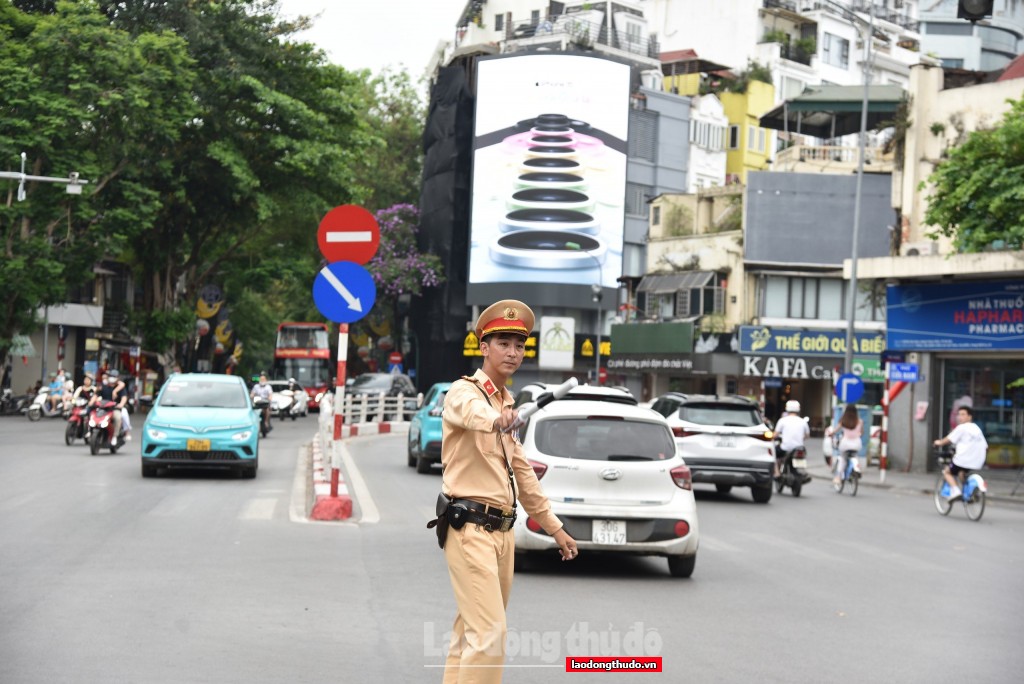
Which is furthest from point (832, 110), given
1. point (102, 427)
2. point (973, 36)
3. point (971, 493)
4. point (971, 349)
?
point (973, 36)

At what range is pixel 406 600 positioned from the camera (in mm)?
10062

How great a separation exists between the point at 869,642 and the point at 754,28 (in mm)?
77378

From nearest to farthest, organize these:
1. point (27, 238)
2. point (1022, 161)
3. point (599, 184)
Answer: point (1022, 161)
point (27, 238)
point (599, 184)

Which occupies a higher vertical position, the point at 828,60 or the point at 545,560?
the point at 828,60

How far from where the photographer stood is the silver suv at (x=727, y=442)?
22.0 metres

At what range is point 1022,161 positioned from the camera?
28125 mm

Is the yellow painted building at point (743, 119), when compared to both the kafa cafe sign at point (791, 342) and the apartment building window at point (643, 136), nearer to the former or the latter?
the apartment building window at point (643, 136)

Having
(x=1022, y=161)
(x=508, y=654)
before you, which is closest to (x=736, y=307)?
(x=1022, y=161)

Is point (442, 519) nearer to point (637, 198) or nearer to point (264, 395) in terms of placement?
point (264, 395)

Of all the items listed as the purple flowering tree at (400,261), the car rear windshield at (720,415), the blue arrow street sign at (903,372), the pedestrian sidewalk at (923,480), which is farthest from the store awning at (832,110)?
the car rear windshield at (720,415)

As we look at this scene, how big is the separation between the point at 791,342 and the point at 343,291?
1760 inches

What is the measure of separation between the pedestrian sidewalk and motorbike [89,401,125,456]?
16.7 m

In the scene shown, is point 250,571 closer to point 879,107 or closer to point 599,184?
point 879,107

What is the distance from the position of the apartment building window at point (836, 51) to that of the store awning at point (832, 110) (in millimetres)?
31468
